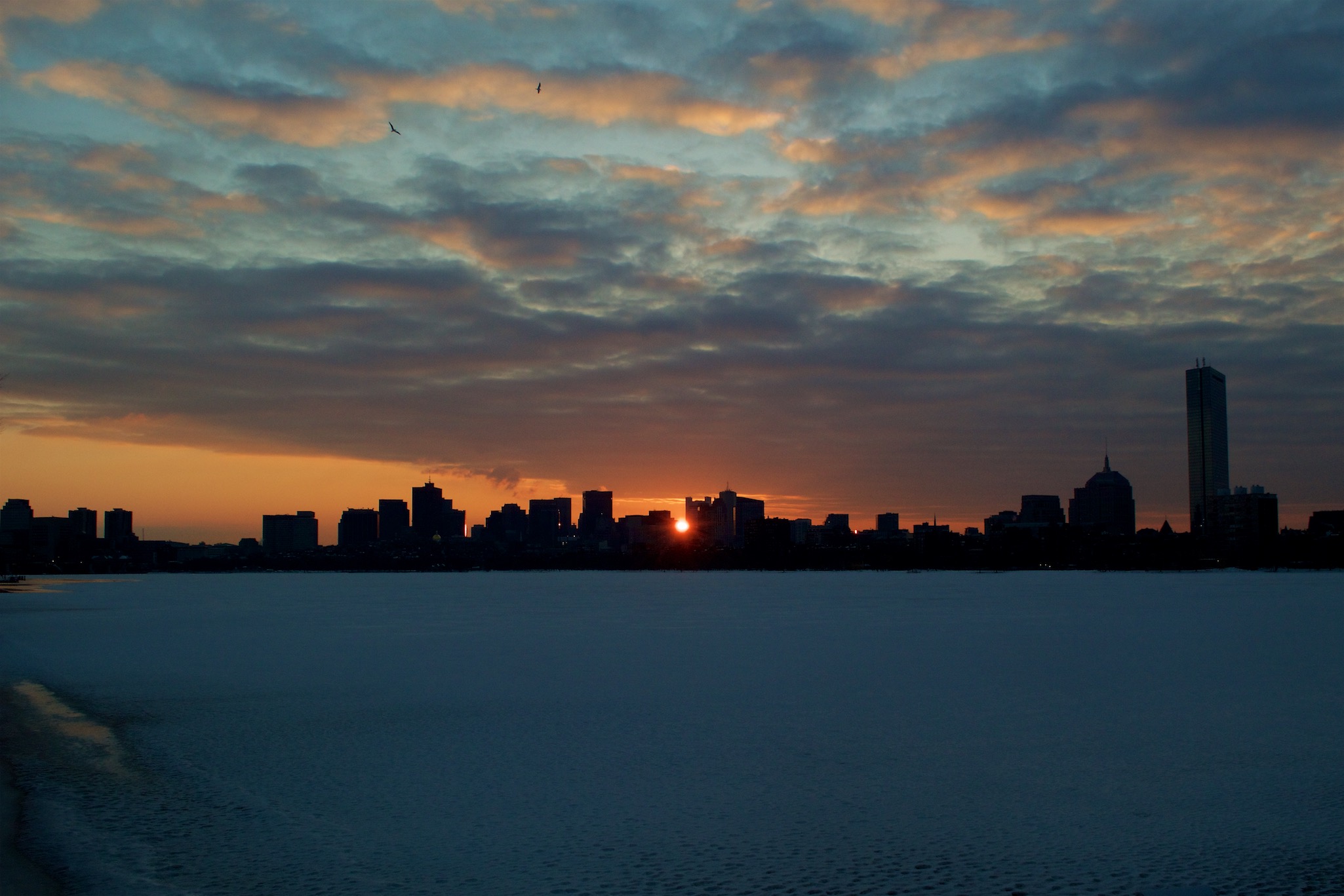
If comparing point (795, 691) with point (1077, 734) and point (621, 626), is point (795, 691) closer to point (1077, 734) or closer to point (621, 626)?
point (1077, 734)

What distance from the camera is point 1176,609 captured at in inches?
3600

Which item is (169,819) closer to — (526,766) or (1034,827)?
(526,766)

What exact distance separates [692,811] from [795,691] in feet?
52.2

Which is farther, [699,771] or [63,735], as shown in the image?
[63,735]

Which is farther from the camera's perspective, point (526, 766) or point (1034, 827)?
point (526, 766)

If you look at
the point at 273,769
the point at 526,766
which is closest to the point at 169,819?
the point at 273,769

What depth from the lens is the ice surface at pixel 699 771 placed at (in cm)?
1561

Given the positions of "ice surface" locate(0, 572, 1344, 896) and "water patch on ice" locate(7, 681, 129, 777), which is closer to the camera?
"ice surface" locate(0, 572, 1344, 896)

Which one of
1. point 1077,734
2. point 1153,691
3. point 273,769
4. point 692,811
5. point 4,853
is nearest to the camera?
point 4,853

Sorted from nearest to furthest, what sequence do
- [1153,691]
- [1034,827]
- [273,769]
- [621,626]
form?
[1034,827] < [273,769] < [1153,691] < [621,626]

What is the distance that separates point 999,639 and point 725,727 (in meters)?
33.2

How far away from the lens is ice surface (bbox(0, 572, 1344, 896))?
51.2 ft

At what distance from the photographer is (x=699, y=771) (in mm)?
22359

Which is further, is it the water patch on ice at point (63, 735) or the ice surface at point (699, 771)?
the water patch on ice at point (63, 735)
